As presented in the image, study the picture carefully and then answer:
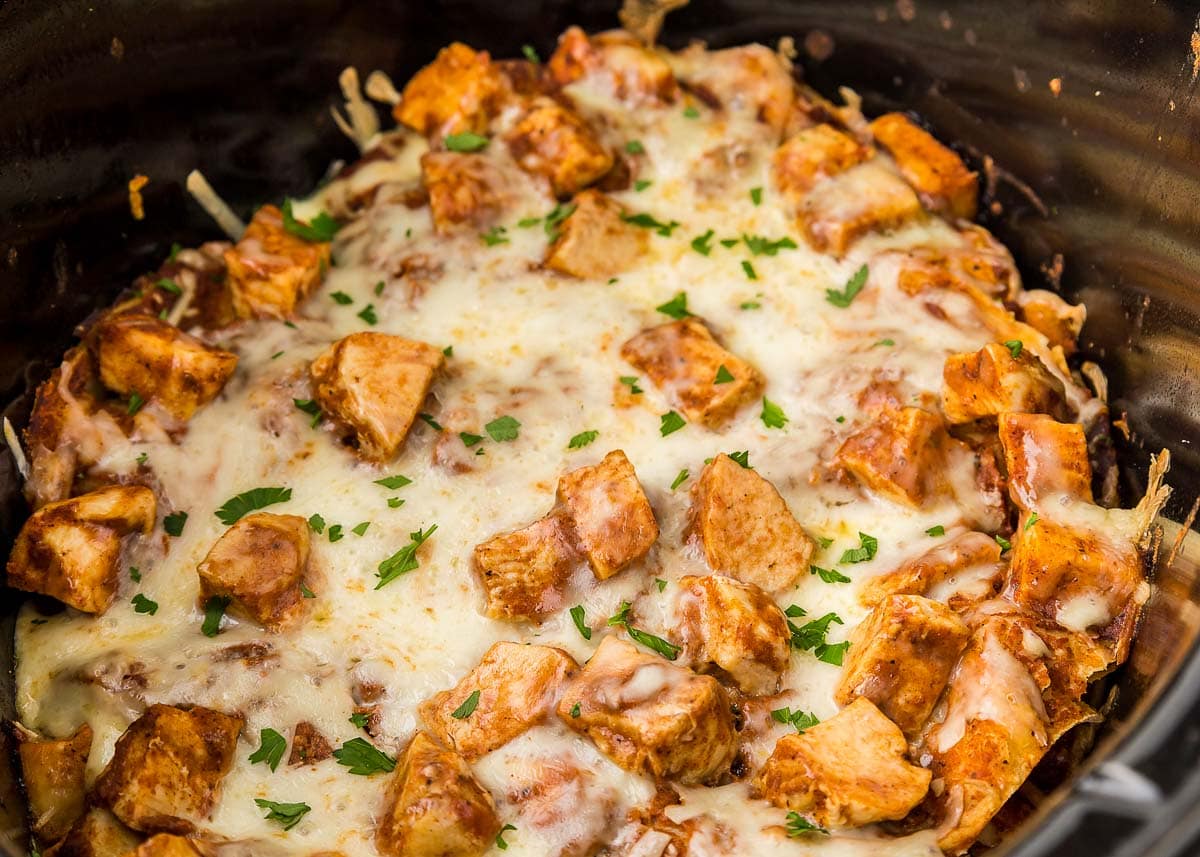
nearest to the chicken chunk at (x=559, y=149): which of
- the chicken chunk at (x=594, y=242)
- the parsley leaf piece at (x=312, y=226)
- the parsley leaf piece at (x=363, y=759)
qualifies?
the chicken chunk at (x=594, y=242)

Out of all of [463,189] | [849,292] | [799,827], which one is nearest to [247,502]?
[463,189]

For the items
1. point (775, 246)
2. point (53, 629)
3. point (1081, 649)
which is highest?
point (775, 246)

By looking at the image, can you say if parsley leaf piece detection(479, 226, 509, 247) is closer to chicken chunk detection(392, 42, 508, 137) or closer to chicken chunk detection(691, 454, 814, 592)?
chicken chunk detection(392, 42, 508, 137)

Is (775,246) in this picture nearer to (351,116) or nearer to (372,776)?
(351,116)

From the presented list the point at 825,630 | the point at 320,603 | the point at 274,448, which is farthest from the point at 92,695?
the point at 825,630

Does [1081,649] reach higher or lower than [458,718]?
higher
